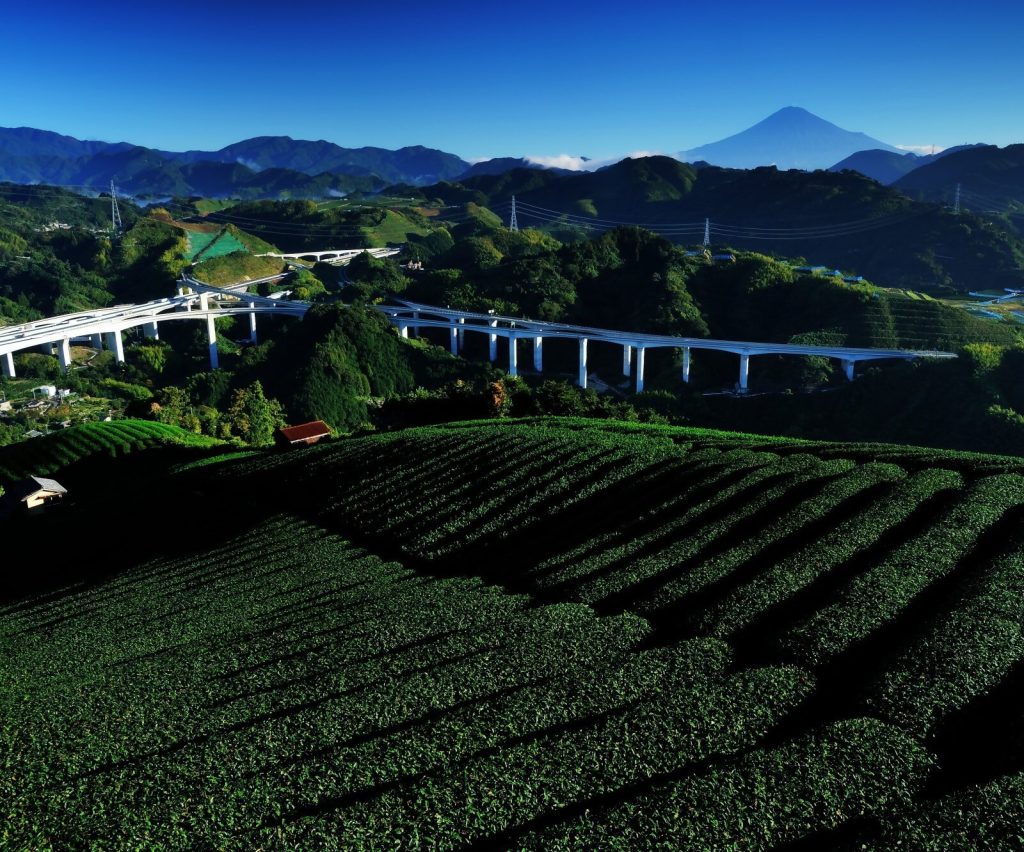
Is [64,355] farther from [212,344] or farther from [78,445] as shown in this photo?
[78,445]

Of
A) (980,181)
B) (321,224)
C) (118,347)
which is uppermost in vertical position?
(980,181)

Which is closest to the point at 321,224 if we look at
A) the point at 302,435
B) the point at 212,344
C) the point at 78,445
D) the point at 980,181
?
the point at 212,344

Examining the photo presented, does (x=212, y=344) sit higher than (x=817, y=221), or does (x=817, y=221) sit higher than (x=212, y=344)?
(x=817, y=221)

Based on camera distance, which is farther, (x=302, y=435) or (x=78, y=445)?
(x=78, y=445)

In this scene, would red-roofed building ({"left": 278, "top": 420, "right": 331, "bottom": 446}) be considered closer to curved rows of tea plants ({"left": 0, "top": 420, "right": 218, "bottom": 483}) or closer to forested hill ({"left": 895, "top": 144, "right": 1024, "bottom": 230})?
curved rows of tea plants ({"left": 0, "top": 420, "right": 218, "bottom": 483})

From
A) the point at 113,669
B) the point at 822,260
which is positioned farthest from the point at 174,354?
the point at 822,260

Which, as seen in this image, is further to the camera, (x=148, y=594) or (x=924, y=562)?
(x=148, y=594)

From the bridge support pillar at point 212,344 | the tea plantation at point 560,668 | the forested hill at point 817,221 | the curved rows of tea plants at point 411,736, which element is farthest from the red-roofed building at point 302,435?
the forested hill at point 817,221

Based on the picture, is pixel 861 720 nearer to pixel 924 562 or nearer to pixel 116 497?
pixel 924 562
